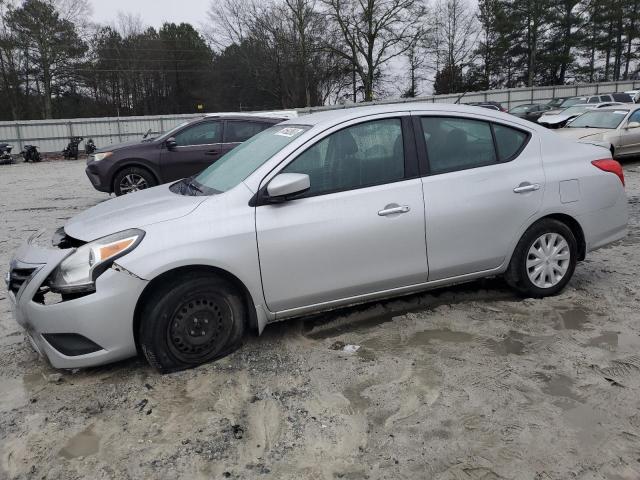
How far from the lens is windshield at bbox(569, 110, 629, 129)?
41.0 ft

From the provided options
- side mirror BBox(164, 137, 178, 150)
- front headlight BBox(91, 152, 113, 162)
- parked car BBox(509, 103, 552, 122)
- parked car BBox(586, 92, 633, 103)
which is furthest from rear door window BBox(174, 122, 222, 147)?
parked car BBox(586, 92, 633, 103)

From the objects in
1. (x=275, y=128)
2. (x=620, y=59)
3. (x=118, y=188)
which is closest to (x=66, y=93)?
(x=118, y=188)

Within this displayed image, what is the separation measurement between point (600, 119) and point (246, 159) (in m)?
11.8

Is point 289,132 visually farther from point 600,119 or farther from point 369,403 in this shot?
point 600,119

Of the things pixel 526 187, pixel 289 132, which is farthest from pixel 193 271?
pixel 526 187

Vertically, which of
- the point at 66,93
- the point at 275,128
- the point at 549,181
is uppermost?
the point at 66,93

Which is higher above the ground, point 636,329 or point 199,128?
point 199,128

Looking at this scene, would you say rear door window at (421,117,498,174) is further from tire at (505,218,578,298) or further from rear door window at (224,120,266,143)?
rear door window at (224,120,266,143)

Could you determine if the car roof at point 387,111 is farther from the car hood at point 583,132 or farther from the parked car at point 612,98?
the parked car at point 612,98

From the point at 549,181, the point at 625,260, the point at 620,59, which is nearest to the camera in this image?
the point at 549,181

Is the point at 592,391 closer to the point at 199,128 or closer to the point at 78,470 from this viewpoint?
the point at 78,470

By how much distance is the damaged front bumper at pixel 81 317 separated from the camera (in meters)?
3.10

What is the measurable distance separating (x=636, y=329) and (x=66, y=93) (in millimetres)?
49036

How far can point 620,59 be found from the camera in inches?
2258
